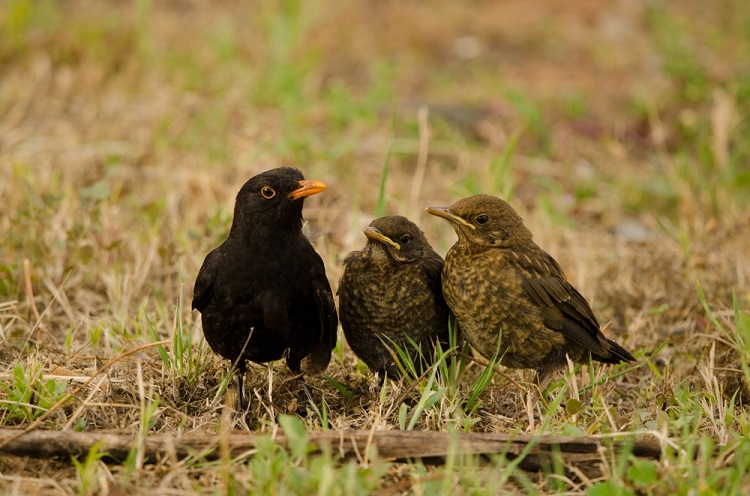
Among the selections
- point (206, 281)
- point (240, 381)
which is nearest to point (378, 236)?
point (206, 281)

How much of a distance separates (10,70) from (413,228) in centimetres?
599

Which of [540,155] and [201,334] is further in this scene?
[540,155]

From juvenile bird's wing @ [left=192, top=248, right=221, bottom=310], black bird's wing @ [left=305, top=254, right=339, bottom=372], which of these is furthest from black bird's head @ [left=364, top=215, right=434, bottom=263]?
juvenile bird's wing @ [left=192, top=248, right=221, bottom=310]

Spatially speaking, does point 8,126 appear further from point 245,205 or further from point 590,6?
point 590,6

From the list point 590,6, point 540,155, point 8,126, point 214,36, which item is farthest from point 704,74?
point 8,126

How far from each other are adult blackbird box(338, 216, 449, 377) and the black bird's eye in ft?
1.68

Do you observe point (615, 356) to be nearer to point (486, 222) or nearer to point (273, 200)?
point (486, 222)

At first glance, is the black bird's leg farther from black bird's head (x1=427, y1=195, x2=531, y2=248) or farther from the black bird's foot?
black bird's head (x1=427, y1=195, x2=531, y2=248)

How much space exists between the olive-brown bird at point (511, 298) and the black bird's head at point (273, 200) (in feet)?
2.22

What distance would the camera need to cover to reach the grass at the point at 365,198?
4156 millimetres

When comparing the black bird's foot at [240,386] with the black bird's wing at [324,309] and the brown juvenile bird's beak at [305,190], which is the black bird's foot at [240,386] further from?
the brown juvenile bird's beak at [305,190]

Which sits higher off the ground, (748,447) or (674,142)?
(674,142)

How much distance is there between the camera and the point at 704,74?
10039 mm

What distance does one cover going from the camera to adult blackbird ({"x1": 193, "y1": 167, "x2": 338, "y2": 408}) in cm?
466
